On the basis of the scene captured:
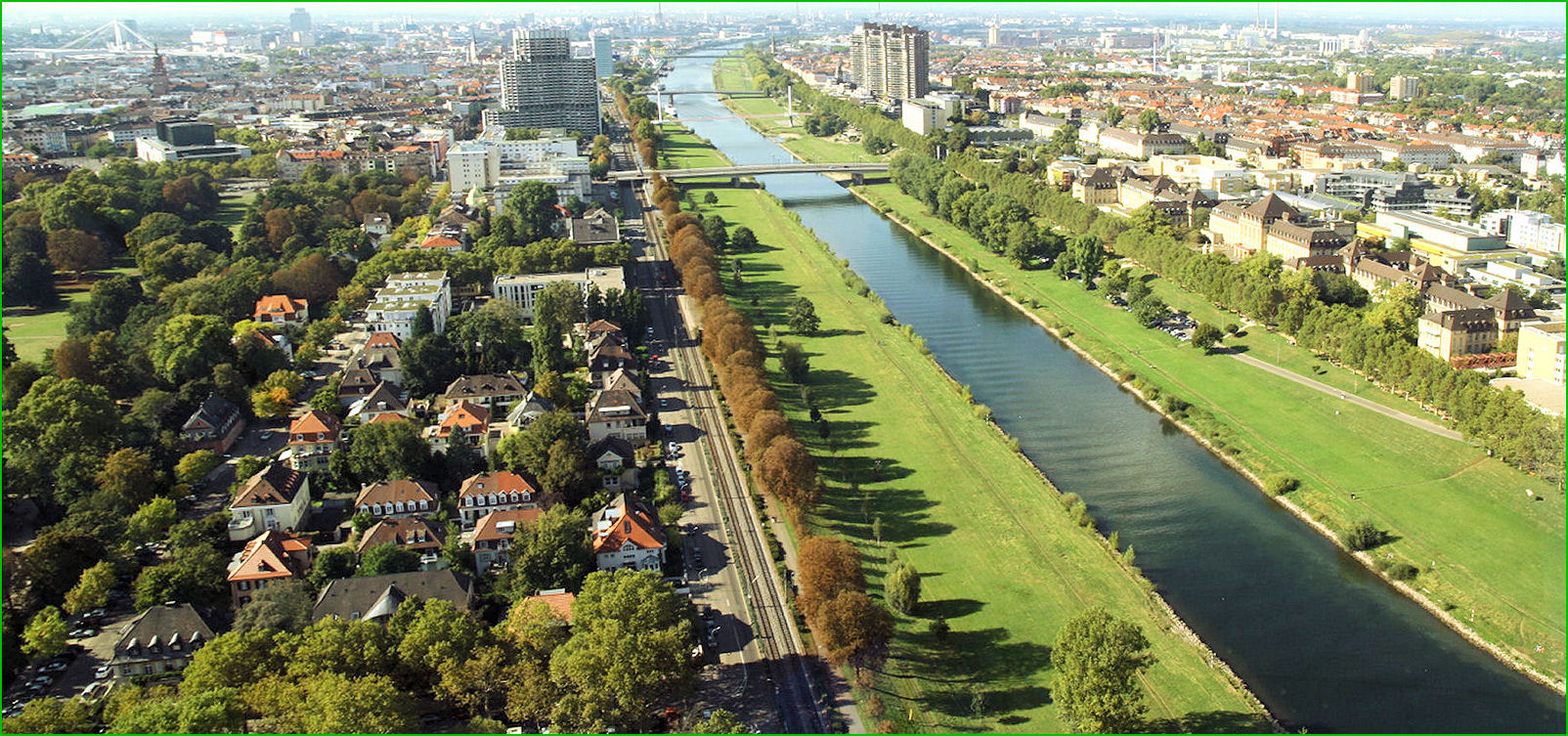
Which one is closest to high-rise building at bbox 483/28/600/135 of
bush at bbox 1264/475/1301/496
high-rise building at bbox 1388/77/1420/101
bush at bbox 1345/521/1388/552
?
bush at bbox 1264/475/1301/496

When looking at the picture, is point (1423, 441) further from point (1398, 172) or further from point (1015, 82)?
point (1015, 82)

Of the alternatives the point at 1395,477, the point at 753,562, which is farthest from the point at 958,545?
the point at 1395,477

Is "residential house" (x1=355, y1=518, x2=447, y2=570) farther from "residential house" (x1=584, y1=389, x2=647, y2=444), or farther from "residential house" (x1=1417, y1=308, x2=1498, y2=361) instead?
"residential house" (x1=1417, y1=308, x2=1498, y2=361)

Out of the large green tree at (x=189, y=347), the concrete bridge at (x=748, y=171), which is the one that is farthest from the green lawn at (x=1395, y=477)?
the concrete bridge at (x=748, y=171)

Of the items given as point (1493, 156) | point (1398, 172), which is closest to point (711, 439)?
point (1398, 172)

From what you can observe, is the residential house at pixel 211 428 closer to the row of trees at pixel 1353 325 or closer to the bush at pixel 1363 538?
the bush at pixel 1363 538
